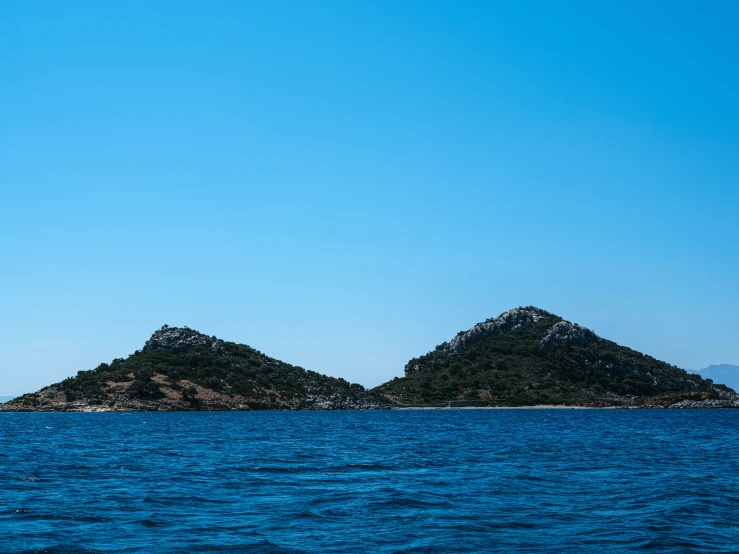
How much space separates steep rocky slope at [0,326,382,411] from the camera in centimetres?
16000

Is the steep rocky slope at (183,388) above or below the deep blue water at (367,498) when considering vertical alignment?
above

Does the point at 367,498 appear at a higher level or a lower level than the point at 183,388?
lower

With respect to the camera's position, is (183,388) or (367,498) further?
(183,388)

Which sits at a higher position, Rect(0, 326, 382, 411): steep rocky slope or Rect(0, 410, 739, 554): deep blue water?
Rect(0, 326, 382, 411): steep rocky slope

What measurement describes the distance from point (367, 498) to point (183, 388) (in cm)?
14035

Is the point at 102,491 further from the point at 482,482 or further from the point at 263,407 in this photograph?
the point at 263,407

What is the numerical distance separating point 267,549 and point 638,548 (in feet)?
42.7

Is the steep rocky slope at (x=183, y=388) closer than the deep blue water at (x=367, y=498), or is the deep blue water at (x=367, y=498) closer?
the deep blue water at (x=367, y=498)

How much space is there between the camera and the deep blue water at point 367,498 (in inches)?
984

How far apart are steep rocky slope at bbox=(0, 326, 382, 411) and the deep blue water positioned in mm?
99585

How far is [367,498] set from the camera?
34.1 metres

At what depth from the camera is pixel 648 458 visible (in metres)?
53.3

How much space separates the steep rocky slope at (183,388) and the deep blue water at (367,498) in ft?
327

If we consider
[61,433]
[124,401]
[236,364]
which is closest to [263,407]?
[236,364]
